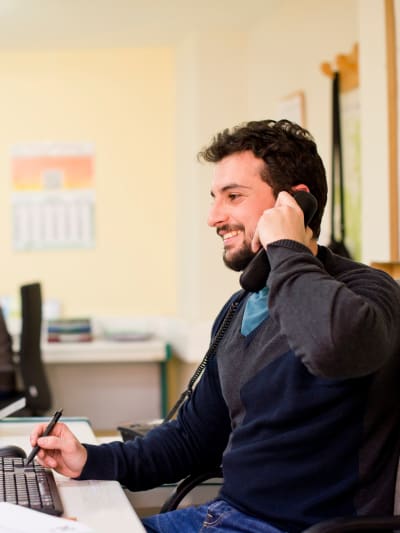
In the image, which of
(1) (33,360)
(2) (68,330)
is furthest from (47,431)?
(2) (68,330)

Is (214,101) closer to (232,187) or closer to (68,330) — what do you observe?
(68,330)

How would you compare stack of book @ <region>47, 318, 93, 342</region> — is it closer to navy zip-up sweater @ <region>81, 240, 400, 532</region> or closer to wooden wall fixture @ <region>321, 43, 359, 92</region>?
wooden wall fixture @ <region>321, 43, 359, 92</region>

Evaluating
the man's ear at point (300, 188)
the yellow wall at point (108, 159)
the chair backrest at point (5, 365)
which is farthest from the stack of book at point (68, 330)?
the man's ear at point (300, 188)

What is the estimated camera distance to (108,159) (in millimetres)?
4918

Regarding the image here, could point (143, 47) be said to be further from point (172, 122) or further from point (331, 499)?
point (331, 499)

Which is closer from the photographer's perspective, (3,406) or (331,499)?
(331,499)

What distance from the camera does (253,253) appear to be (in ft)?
5.32

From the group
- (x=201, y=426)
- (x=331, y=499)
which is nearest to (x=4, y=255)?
(x=201, y=426)

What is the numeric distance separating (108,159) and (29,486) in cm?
361

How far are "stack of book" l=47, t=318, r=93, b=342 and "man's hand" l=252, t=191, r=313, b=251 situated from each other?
10.1ft

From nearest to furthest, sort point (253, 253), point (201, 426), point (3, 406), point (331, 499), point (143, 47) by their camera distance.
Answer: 1. point (331, 499)
2. point (253, 253)
3. point (201, 426)
4. point (3, 406)
5. point (143, 47)

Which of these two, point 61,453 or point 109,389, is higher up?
point 61,453

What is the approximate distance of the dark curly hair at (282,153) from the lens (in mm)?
1650

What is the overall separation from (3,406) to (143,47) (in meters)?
3.18
